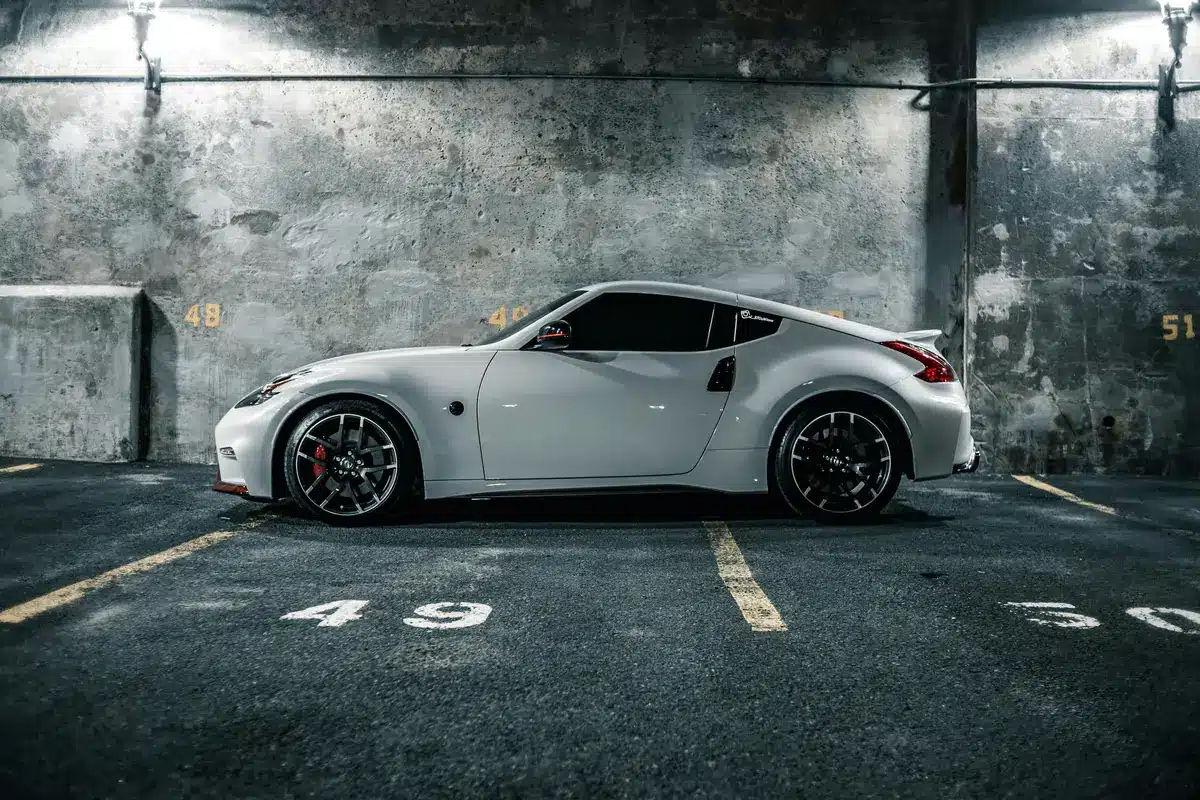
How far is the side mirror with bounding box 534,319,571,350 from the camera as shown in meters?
6.25

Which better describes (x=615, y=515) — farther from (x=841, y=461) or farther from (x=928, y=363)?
(x=928, y=363)

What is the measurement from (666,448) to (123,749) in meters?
4.04

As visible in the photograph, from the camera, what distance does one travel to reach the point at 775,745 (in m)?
2.70

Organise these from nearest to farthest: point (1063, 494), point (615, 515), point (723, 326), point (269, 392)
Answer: point (269, 392), point (723, 326), point (615, 515), point (1063, 494)

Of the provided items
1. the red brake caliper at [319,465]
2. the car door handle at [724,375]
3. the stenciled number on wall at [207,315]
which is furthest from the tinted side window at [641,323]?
the stenciled number on wall at [207,315]

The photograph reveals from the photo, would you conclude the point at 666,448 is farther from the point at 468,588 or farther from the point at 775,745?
the point at 775,745

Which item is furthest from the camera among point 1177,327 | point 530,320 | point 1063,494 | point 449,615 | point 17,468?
point 1177,327

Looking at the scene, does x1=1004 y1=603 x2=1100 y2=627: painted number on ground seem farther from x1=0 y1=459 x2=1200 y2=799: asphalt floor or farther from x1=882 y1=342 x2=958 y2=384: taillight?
x1=882 y1=342 x2=958 y2=384: taillight

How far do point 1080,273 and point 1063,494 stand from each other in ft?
7.99

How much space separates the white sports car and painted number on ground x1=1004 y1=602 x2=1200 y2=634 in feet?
6.88

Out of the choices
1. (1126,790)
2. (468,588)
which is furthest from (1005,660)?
(468,588)

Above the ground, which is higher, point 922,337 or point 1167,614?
point 922,337

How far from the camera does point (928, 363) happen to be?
6520 millimetres

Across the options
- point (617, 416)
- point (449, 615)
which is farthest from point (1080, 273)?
point (449, 615)
